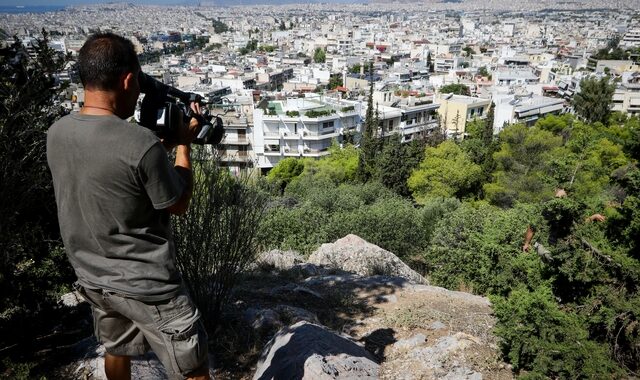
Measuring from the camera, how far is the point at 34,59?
16.7 feet

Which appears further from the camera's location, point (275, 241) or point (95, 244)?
point (275, 241)

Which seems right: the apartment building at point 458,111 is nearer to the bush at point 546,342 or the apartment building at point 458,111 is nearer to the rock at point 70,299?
the bush at point 546,342

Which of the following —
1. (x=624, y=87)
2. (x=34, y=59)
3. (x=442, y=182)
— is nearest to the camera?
(x=34, y=59)

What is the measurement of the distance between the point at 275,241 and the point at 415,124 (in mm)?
32429

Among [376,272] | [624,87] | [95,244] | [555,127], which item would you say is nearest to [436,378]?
[95,244]

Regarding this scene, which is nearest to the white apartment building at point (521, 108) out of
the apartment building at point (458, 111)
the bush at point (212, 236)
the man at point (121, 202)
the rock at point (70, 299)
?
the apartment building at point (458, 111)

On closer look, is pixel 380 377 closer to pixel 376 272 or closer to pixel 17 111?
pixel 17 111

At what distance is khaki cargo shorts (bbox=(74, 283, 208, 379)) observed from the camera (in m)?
1.89

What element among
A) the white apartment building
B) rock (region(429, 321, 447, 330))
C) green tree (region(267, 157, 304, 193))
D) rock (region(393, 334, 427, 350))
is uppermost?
rock (region(393, 334, 427, 350))

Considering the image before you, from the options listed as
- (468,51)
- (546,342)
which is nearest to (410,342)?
(546,342)

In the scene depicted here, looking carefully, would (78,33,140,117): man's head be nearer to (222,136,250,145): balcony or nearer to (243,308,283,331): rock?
(243,308,283,331): rock

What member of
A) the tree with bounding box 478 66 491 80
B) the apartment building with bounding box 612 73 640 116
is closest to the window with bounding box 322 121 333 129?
the apartment building with bounding box 612 73 640 116

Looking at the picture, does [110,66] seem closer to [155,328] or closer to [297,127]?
[155,328]

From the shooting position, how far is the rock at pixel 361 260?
775 cm
